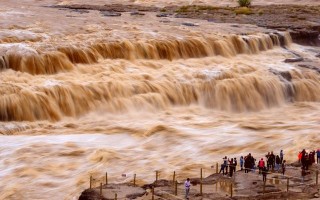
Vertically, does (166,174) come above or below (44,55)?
below

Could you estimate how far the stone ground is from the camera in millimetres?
14266

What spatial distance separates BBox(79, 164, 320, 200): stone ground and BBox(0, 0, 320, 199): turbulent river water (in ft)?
3.12

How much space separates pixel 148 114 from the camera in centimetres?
2270

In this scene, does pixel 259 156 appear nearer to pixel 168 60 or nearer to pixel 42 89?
pixel 42 89

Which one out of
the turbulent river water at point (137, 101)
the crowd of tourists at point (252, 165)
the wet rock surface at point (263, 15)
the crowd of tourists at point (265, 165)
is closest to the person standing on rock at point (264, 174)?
the crowd of tourists at point (265, 165)

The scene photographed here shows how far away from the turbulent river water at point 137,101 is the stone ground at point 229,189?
3.12ft

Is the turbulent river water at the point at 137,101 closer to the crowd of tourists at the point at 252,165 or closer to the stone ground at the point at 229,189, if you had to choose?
the crowd of tourists at the point at 252,165

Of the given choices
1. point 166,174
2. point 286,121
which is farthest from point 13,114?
point 286,121

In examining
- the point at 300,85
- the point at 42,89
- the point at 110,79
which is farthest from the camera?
the point at 300,85

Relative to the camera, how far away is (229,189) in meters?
14.7

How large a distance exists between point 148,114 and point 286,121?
4.87 m

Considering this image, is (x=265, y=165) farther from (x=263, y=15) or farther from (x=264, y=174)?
(x=263, y=15)

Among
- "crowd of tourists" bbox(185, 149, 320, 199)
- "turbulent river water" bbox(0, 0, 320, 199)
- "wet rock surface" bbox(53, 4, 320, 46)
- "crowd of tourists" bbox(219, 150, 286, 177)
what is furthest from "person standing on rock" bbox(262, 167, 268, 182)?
"wet rock surface" bbox(53, 4, 320, 46)

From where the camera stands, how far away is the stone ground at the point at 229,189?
14266 mm
